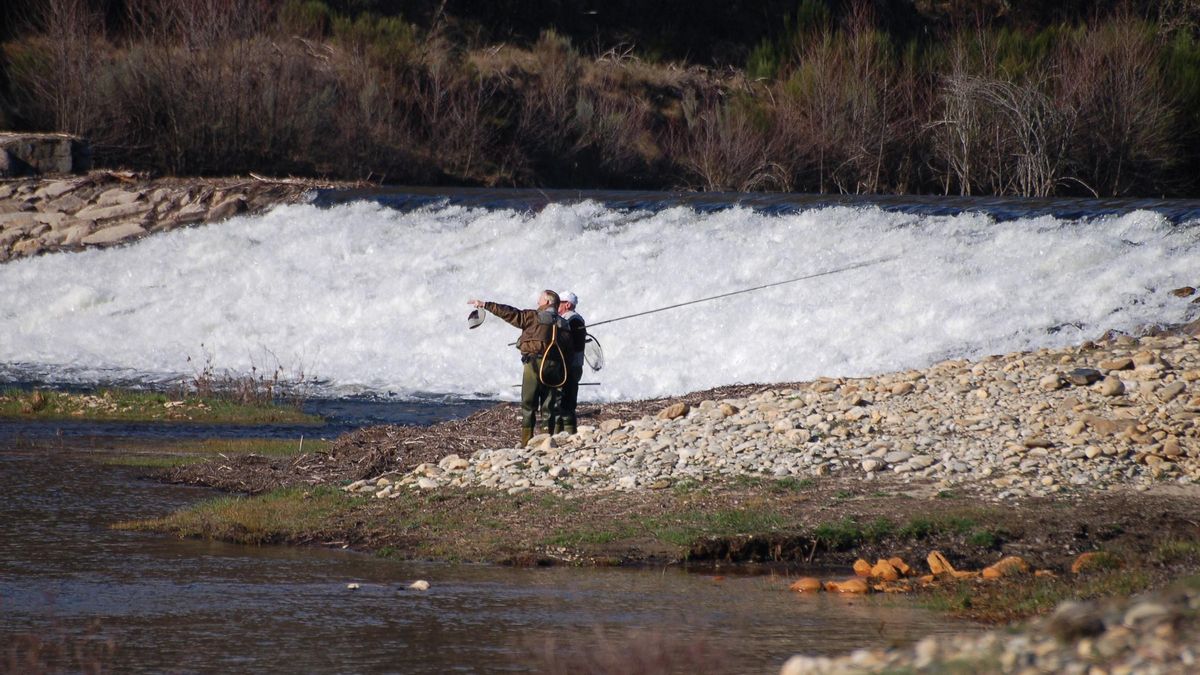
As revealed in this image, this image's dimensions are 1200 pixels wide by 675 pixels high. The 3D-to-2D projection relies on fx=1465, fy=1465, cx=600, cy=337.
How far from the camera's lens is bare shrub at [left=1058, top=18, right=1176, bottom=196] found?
26.8m

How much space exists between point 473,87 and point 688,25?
10.6 m

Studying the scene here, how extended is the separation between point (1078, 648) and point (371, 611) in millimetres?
3729

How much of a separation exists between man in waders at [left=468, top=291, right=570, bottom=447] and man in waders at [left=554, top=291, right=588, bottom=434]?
56mm

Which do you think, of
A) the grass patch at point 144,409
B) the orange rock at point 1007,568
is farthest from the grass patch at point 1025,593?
the grass patch at point 144,409

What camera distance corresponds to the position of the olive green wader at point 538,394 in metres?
11.5

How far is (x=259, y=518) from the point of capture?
9719 millimetres

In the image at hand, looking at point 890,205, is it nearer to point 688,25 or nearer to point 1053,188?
point 1053,188

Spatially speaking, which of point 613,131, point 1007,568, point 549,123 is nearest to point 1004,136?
point 613,131

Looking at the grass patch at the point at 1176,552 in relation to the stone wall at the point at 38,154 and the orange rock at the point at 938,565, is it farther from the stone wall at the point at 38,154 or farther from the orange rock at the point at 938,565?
the stone wall at the point at 38,154

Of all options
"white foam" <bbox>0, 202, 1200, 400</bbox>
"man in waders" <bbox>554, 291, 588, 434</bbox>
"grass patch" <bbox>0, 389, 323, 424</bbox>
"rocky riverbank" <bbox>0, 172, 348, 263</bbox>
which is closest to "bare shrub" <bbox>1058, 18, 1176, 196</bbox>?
"white foam" <bbox>0, 202, 1200, 400</bbox>

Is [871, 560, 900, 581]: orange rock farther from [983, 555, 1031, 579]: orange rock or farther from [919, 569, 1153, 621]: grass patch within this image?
[983, 555, 1031, 579]: orange rock

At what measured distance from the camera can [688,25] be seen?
43781 mm

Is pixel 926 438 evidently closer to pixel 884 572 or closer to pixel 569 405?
pixel 884 572

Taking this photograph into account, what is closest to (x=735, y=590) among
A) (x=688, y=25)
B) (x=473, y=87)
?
(x=473, y=87)
